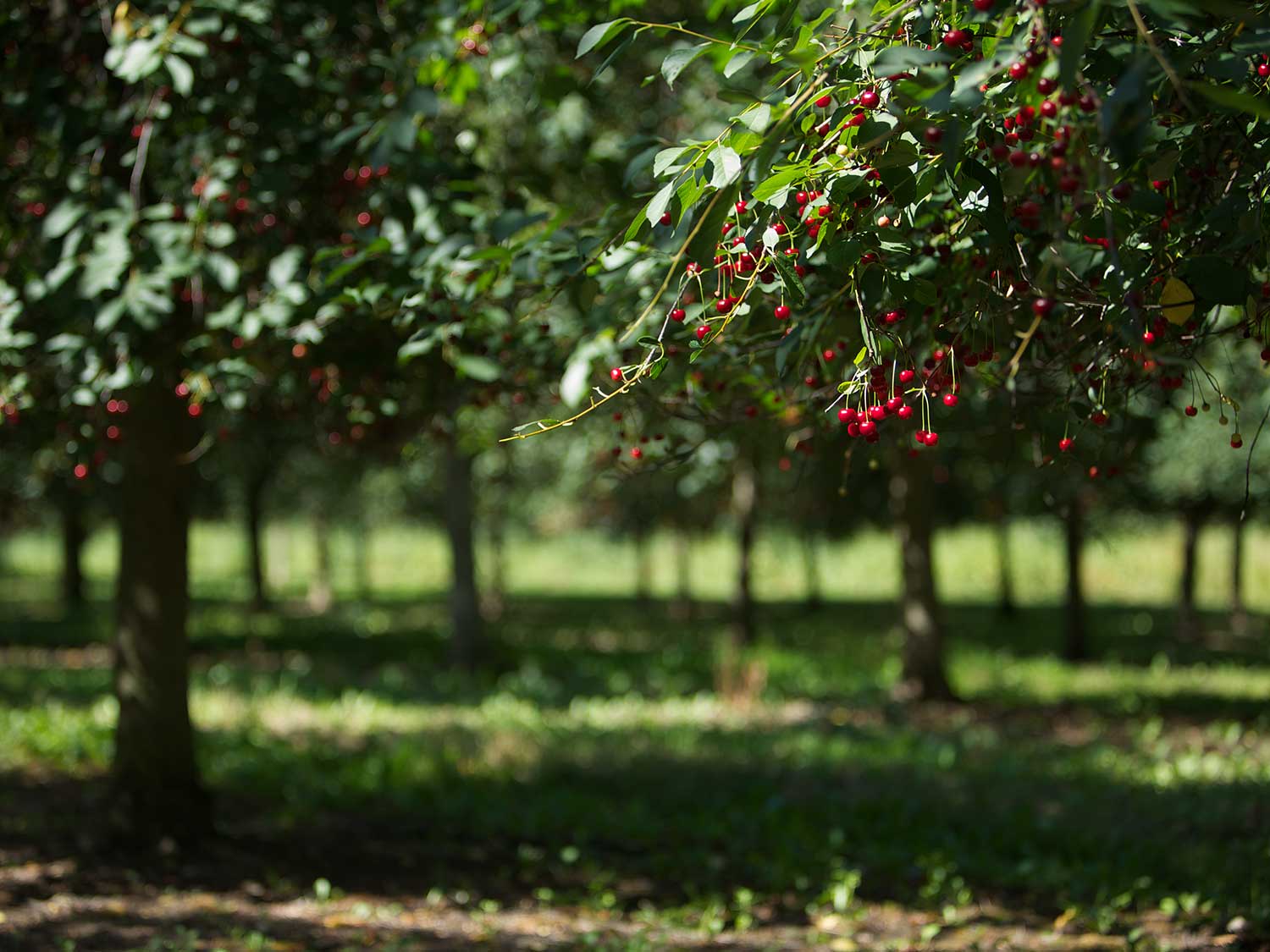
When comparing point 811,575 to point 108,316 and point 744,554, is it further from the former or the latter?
point 108,316

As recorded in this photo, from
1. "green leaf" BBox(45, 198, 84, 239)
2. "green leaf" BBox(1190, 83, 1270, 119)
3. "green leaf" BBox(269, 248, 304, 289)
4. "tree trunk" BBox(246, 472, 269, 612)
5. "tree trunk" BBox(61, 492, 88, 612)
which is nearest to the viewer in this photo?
"green leaf" BBox(1190, 83, 1270, 119)

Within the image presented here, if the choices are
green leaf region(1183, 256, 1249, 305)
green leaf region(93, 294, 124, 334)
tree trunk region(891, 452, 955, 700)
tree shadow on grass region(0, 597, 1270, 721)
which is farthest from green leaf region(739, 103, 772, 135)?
tree shadow on grass region(0, 597, 1270, 721)

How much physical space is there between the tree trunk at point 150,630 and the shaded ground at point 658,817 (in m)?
0.31

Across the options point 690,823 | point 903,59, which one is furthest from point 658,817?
point 903,59

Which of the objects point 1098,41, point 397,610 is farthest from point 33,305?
point 397,610

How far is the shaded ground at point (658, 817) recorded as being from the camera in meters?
4.86

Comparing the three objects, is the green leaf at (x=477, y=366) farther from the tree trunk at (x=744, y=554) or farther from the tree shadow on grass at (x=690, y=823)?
the tree trunk at (x=744, y=554)

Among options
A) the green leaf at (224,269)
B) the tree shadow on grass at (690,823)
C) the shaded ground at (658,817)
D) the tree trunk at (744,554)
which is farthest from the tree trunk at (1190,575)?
the green leaf at (224,269)

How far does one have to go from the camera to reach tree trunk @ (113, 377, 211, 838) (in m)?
5.63

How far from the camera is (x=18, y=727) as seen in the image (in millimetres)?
8797

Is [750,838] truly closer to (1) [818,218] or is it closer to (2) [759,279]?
(2) [759,279]

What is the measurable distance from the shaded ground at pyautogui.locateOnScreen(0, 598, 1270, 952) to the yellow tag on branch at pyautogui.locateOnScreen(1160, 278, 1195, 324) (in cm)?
316

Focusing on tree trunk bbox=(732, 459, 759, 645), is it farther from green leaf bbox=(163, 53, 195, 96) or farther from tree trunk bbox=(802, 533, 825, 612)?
green leaf bbox=(163, 53, 195, 96)

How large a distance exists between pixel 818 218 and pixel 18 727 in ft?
28.6
